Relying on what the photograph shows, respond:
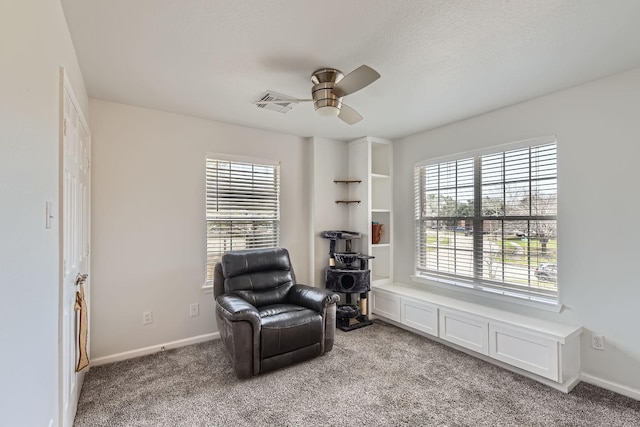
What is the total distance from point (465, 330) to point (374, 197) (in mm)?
2134

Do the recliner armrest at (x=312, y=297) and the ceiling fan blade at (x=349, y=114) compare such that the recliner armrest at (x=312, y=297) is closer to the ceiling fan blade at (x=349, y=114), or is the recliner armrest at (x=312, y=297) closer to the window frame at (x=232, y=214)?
the window frame at (x=232, y=214)

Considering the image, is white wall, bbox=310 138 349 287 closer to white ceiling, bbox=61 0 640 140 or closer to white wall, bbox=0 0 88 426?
white ceiling, bbox=61 0 640 140

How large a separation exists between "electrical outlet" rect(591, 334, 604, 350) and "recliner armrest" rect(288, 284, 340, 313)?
2173mm

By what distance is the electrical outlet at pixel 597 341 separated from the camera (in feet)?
8.26

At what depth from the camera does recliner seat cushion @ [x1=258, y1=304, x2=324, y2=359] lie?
2688 millimetres

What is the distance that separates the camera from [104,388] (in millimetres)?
2492

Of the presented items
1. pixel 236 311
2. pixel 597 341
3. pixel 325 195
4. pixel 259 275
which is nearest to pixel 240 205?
pixel 259 275

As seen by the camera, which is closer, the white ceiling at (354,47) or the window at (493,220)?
the white ceiling at (354,47)

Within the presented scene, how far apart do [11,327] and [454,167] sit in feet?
12.5

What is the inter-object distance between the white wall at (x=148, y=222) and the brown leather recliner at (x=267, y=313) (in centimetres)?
50

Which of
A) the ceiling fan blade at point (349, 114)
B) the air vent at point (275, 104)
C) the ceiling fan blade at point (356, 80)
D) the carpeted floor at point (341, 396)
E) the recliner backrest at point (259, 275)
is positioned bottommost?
the carpeted floor at point (341, 396)

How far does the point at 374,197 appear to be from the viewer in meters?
4.57

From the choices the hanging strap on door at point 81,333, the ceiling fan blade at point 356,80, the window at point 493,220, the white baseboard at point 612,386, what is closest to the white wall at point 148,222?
the hanging strap on door at point 81,333

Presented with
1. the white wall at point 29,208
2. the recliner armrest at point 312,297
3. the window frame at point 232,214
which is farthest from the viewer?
the window frame at point 232,214
